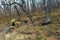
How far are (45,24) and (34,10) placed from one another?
16446 millimetres

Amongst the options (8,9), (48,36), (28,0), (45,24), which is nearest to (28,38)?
(48,36)

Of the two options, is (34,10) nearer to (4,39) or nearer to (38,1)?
(38,1)

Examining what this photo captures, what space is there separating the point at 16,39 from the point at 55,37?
11.4ft

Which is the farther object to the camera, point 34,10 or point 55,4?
point 55,4

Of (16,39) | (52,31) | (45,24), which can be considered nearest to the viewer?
(16,39)

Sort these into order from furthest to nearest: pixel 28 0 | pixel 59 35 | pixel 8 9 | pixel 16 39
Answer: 1. pixel 28 0
2. pixel 8 9
3. pixel 59 35
4. pixel 16 39

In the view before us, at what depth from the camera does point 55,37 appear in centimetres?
1375

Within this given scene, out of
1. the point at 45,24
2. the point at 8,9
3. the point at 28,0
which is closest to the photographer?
the point at 45,24

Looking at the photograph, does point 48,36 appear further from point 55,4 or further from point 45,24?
point 55,4

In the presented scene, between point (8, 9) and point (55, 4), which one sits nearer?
point (8, 9)

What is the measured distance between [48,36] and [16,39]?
118 inches

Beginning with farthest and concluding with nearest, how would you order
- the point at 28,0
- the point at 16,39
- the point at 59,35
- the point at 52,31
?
the point at 28,0
the point at 52,31
the point at 59,35
the point at 16,39

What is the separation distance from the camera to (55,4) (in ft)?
133

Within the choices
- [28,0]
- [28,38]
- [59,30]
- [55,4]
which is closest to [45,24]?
[59,30]
